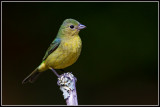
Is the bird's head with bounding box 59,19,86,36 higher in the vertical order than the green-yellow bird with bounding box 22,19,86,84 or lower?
higher

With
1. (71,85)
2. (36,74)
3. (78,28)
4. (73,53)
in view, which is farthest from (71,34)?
(71,85)

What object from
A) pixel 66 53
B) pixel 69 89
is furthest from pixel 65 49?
pixel 69 89

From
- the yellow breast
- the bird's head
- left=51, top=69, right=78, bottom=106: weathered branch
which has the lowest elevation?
left=51, top=69, right=78, bottom=106: weathered branch

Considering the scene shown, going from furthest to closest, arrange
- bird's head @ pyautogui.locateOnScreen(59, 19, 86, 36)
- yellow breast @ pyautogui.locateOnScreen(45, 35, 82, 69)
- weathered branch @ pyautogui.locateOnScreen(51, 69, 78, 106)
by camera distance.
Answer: bird's head @ pyautogui.locateOnScreen(59, 19, 86, 36) < yellow breast @ pyautogui.locateOnScreen(45, 35, 82, 69) < weathered branch @ pyautogui.locateOnScreen(51, 69, 78, 106)

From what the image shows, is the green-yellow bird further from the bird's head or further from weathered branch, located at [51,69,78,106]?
weathered branch, located at [51,69,78,106]

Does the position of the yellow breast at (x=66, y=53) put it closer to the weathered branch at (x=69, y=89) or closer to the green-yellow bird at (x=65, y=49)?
the green-yellow bird at (x=65, y=49)

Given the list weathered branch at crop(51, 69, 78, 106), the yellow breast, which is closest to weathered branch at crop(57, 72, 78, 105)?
weathered branch at crop(51, 69, 78, 106)

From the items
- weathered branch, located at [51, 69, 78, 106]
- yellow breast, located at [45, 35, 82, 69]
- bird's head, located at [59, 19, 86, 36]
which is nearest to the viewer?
weathered branch, located at [51, 69, 78, 106]

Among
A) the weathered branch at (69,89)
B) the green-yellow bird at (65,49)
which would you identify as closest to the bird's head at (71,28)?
the green-yellow bird at (65,49)
